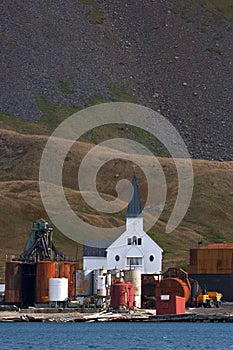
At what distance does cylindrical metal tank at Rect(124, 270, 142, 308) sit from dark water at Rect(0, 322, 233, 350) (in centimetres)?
950

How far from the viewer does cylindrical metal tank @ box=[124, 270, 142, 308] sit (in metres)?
149

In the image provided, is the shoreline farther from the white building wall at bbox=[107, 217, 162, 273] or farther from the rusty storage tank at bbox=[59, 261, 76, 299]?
the white building wall at bbox=[107, 217, 162, 273]

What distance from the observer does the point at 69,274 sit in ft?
498

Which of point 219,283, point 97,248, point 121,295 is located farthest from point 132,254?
point 121,295

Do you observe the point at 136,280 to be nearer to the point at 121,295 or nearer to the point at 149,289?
the point at 149,289

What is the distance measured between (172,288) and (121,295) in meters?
5.44

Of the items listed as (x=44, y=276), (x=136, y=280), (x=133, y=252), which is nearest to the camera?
(x=44, y=276)

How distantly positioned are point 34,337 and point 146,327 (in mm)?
12567

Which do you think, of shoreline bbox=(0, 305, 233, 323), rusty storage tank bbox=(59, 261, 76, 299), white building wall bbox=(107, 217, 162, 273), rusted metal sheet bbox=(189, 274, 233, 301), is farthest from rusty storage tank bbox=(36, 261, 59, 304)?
white building wall bbox=(107, 217, 162, 273)

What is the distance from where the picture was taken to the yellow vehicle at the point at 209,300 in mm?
146875

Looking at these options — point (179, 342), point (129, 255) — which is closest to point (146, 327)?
point (179, 342)

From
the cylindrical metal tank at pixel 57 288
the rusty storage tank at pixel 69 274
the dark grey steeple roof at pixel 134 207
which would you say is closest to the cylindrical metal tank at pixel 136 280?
the rusty storage tank at pixel 69 274

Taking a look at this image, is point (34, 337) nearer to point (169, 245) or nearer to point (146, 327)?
point (146, 327)

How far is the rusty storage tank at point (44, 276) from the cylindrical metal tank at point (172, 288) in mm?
12157
